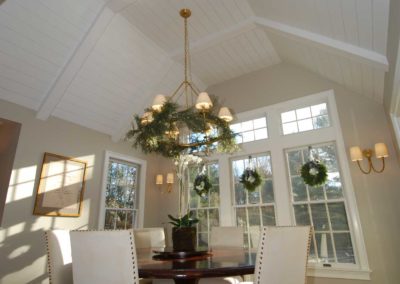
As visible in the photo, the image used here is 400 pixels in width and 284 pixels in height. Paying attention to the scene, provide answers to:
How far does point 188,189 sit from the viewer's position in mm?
4910

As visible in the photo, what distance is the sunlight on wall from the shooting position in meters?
3.07

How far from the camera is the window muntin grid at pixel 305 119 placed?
3.96 metres

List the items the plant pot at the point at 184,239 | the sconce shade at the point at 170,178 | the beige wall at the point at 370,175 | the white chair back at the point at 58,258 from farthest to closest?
the sconce shade at the point at 170,178, the beige wall at the point at 370,175, the plant pot at the point at 184,239, the white chair back at the point at 58,258

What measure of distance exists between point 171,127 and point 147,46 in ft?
7.25

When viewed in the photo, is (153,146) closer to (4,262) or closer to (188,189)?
(4,262)

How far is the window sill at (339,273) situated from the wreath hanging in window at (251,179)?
135 centimetres

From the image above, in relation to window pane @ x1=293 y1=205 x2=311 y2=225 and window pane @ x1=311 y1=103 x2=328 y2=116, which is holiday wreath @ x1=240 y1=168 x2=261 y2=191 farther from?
window pane @ x1=311 y1=103 x2=328 y2=116

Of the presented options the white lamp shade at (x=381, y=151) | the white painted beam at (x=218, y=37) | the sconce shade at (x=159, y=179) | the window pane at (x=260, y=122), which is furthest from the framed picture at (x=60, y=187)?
the white lamp shade at (x=381, y=151)

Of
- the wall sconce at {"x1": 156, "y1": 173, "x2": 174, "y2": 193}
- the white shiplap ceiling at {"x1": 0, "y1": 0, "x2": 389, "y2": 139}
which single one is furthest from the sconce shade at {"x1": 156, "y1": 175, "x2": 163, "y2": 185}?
the white shiplap ceiling at {"x1": 0, "y1": 0, "x2": 389, "y2": 139}

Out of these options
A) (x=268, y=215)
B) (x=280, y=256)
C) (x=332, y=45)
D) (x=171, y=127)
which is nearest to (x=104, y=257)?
(x=280, y=256)

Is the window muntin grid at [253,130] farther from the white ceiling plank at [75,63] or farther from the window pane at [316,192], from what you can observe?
the white ceiling plank at [75,63]

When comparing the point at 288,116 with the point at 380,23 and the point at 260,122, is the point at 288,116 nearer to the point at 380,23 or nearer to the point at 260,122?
the point at 260,122

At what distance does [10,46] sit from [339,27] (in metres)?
3.62

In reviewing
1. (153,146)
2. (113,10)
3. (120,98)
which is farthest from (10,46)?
(153,146)
